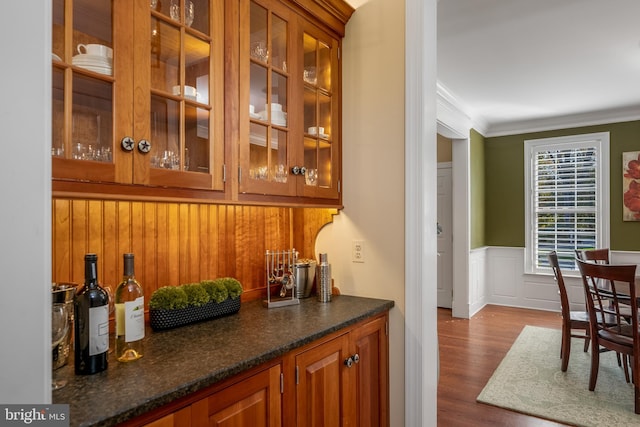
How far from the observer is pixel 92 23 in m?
1.14

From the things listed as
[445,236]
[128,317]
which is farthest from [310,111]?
[445,236]

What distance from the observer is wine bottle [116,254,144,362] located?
121cm

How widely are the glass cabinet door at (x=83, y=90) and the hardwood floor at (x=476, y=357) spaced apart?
2.62m

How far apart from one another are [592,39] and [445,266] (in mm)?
3443

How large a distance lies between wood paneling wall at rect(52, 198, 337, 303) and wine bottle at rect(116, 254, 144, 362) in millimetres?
263

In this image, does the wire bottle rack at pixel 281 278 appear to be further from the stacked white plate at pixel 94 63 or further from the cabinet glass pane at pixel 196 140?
the stacked white plate at pixel 94 63

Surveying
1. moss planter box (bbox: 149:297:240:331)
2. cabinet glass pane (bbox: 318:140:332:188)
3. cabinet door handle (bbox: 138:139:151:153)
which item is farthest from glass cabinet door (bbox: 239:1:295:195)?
moss planter box (bbox: 149:297:240:331)

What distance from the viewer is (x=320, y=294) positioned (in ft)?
6.70

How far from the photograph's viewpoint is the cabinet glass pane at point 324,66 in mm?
2080

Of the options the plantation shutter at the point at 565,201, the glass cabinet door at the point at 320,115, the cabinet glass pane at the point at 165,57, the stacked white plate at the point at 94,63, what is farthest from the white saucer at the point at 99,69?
the plantation shutter at the point at 565,201

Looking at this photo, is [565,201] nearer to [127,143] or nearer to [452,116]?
[452,116]

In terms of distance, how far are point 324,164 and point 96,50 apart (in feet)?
3.92

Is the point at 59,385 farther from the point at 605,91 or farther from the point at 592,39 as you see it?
the point at 605,91

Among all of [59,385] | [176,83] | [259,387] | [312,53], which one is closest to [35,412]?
[59,385]
